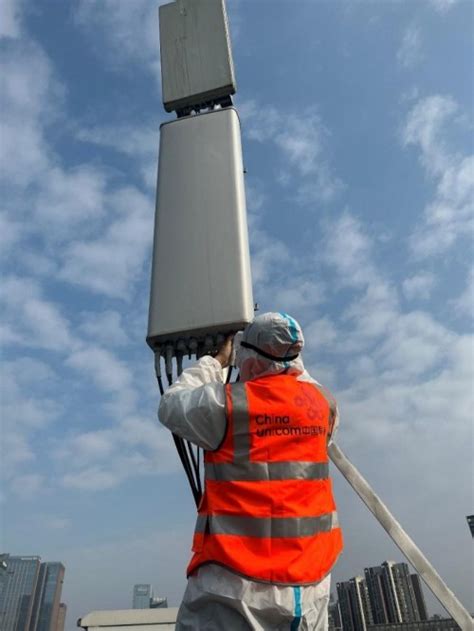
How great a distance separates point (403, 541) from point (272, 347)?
1574mm

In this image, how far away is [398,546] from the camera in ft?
8.18

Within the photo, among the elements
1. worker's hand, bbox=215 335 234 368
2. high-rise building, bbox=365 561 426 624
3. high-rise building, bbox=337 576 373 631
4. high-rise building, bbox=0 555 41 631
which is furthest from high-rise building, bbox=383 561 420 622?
high-rise building, bbox=0 555 41 631

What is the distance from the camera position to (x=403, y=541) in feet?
8.17

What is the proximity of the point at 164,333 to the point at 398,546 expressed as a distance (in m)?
1.96

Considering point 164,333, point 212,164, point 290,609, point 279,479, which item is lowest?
point 290,609

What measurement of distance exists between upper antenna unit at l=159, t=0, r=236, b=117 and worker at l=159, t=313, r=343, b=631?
3.68 m

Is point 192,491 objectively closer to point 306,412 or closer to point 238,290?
point 238,290

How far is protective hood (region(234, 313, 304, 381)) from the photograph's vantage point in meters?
1.66

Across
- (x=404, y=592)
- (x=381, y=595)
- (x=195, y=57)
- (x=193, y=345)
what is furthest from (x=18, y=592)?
(x=195, y=57)

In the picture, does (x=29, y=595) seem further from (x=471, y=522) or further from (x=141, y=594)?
(x=471, y=522)

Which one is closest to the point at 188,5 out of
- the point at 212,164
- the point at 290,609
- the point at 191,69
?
the point at 191,69

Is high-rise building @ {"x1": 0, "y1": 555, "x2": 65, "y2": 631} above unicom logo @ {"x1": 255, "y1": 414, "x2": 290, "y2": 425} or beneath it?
above

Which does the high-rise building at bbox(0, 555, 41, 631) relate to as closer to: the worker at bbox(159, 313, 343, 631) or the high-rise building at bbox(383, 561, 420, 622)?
the high-rise building at bbox(383, 561, 420, 622)

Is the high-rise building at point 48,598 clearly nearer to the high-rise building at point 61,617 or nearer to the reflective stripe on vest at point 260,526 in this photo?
the high-rise building at point 61,617
